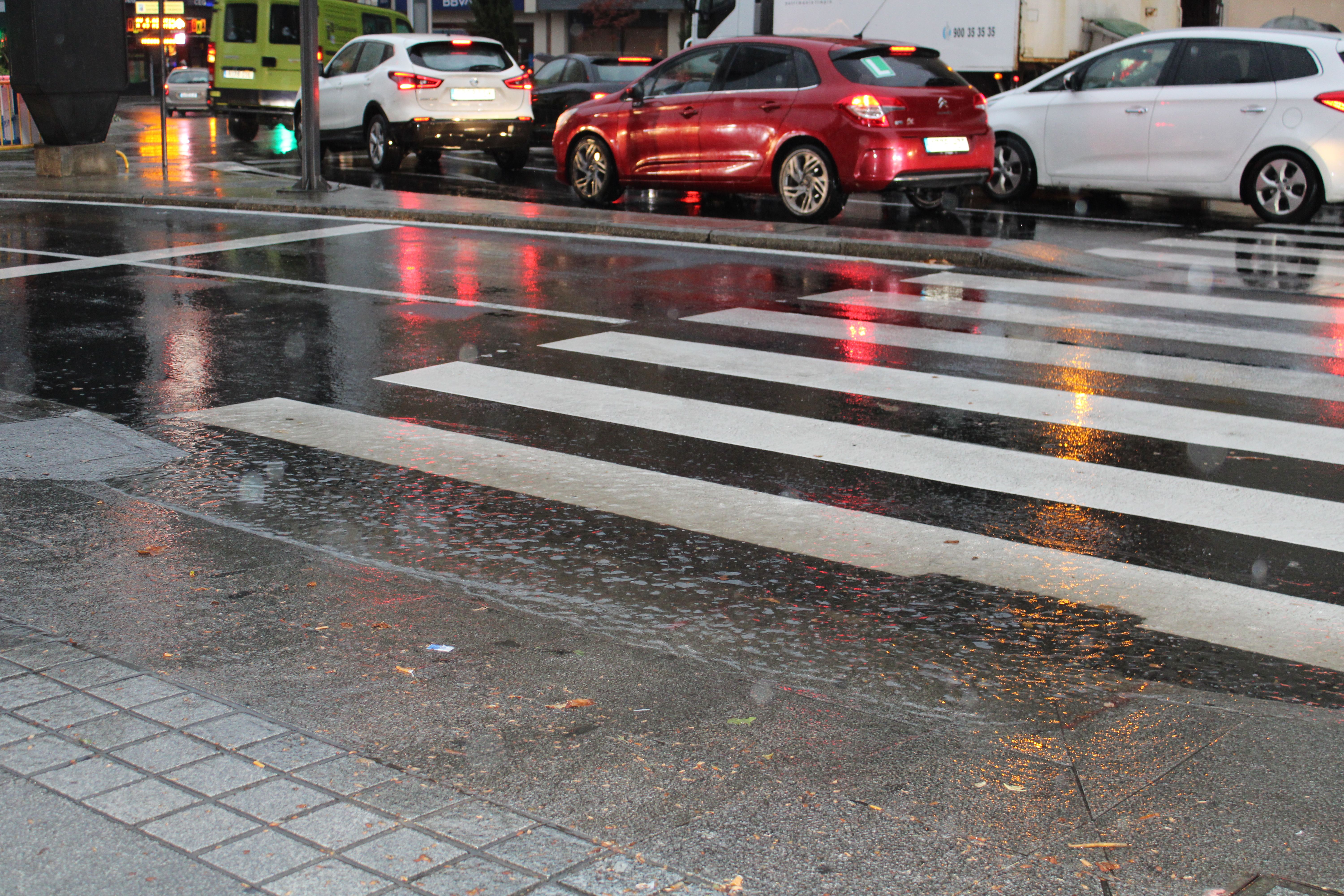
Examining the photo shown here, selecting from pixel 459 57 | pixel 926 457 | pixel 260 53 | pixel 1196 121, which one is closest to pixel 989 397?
pixel 926 457

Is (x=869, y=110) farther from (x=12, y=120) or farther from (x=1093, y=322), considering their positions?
(x=12, y=120)

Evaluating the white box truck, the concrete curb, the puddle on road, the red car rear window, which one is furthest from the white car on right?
the puddle on road

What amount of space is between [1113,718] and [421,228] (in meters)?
11.1

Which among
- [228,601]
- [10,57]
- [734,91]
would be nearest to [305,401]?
[228,601]

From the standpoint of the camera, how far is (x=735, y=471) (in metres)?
5.85

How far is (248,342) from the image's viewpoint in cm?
852

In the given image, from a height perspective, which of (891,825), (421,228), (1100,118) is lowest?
(891,825)

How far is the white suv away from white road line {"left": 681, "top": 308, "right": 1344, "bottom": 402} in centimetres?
1121

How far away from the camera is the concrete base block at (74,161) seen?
1895 centimetres

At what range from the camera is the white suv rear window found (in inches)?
781

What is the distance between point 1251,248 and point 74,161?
570 inches

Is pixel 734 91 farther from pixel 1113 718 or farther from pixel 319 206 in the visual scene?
pixel 1113 718

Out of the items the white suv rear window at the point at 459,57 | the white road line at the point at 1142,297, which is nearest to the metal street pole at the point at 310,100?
the white suv rear window at the point at 459,57

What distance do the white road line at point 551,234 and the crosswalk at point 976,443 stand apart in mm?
2440
